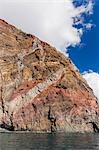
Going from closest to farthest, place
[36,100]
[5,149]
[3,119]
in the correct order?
[5,149] < [3,119] < [36,100]

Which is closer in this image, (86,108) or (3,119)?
(3,119)

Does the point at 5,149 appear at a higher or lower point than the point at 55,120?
lower

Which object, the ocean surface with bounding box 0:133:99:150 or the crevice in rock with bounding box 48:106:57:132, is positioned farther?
the crevice in rock with bounding box 48:106:57:132

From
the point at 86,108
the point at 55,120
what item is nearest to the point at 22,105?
the point at 55,120

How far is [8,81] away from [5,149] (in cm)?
12006

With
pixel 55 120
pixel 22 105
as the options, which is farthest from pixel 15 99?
pixel 55 120

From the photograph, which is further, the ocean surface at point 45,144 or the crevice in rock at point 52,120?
the crevice in rock at point 52,120

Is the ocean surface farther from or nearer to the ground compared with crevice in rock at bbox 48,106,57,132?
nearer to the ground

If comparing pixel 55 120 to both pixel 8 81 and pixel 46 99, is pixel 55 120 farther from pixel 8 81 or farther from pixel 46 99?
pixel 8 81

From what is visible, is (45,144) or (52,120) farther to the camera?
(52,120)

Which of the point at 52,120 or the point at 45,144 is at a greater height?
the point at 52,120

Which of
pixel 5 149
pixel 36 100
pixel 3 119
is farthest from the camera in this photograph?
pixel 36 100

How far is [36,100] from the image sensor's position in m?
194

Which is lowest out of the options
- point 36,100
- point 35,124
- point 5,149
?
point 5,149
